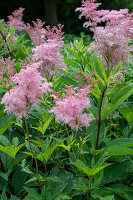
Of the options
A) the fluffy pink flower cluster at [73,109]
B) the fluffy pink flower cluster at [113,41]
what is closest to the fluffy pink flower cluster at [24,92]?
the fluffy pink flower cluster at [73,109]

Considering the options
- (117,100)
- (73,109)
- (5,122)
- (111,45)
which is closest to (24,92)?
(73,109)

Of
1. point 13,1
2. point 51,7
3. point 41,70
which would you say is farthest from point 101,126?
point 13,1

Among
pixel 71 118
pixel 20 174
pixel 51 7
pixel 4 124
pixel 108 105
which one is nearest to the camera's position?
pixel 71 118

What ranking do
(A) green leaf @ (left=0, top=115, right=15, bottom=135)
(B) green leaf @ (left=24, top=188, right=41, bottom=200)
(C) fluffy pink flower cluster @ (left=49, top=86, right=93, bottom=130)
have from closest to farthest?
(C) fluffy pink flower cluster @ (left=49, top=86, right=93, bottom=130) → (B) green leaf @ (left=24, top=188, right=41, bottom=200) → (A) green leaf @ (left=0, top=115, right=15, bottom=135)

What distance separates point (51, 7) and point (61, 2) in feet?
3.16

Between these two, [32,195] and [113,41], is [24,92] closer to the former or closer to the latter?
[32,195]

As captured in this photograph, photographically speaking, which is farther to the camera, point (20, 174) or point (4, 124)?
point (20, 174)

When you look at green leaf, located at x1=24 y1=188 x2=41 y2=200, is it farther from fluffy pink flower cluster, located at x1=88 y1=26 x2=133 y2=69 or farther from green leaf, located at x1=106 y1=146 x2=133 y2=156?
fluffy pink flower cluster, located at x1=88 y1=26 x2=133 y2=69

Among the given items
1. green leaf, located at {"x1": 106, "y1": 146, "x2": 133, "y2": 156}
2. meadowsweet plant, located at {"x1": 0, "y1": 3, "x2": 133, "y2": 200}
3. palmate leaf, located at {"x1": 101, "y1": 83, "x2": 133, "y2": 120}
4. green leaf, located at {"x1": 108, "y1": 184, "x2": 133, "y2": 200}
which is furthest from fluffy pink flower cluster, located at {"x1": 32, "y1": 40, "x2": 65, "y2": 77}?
green leaf, located at {"x1": 108, "y1": 184, "x2": 133, "y2": 200}

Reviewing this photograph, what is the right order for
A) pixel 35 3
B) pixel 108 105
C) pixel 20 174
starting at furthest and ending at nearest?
pixel 35 3, pixel 20 174, pixel 108 105

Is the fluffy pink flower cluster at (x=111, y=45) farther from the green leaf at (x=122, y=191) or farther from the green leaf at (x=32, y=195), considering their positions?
the green leaf at (x=32, y=195)

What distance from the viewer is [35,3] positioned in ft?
48.9

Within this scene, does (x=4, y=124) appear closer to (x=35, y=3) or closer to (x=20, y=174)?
(x=20, y=174)

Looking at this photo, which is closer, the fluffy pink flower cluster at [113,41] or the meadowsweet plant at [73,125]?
the meadowsweet plant at [73,125]
